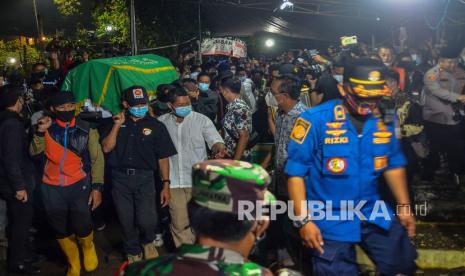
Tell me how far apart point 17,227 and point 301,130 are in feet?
11.6

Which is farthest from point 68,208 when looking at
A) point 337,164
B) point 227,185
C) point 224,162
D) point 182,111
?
point 227,185

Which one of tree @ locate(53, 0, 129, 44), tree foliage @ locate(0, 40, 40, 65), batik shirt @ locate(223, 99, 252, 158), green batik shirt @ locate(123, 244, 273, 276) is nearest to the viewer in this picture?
green batik shirt @ locate(123, 244, 273, 276)

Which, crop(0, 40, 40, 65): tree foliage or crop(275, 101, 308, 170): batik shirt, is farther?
crop(0, 40, 40, 65): tree foliage

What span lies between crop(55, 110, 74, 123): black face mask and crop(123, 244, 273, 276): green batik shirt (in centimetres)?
348

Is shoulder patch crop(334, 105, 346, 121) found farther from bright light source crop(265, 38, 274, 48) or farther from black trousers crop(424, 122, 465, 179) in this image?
bright light source crop(265, 38, 274, 48)

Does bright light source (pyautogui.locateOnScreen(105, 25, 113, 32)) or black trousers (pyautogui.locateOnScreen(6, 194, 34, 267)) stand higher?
bright light source (pyautogui.locateOnScreen(105, 25, 113, 32))

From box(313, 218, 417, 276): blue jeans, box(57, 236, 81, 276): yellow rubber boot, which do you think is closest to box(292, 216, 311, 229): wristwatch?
box(313, 218, 417, 276): blue jeans

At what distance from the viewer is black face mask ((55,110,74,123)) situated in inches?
199

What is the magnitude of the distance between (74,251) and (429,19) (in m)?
14.8

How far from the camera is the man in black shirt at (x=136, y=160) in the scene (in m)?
5.32

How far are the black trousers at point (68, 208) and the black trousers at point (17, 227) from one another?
0.38 m

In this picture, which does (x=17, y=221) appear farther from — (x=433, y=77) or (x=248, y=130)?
(x=433, y=77)

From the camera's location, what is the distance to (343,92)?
12.2ft

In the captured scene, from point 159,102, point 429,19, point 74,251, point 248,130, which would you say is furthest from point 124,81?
point 429,19
